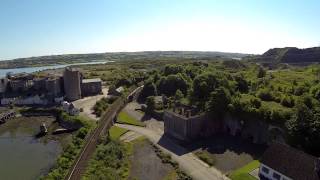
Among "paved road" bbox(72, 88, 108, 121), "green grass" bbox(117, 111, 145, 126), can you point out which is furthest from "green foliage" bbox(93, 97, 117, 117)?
"green grass" bbox(117, 111, 145, 126)

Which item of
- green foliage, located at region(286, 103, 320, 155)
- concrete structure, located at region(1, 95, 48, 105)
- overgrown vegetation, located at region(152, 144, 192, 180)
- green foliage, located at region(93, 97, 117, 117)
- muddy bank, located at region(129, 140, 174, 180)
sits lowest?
muddy bank, located at region(129, 140, 174, 180)

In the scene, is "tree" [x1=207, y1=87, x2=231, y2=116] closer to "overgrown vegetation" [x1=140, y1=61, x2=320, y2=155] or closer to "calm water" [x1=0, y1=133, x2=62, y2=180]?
"overgrown vegetation" [x1=140, y1=61, x2=320, y2=155]

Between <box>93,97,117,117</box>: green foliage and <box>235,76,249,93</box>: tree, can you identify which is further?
<box>93,97,117,117</box>: green foliage

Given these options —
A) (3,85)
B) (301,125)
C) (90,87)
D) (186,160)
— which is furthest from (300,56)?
(3,85)

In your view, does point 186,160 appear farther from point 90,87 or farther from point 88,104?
point 90,87

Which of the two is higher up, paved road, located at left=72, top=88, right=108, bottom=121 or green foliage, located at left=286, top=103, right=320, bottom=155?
green foliage, located at left=286, top=103, right=320, bottom=155
